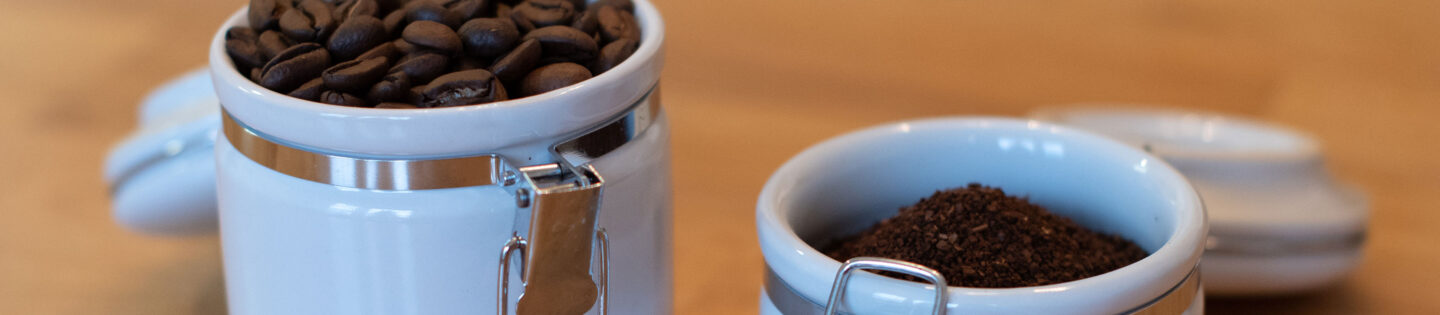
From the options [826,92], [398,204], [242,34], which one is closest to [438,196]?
[398,204]

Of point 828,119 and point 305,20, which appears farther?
point 828,119

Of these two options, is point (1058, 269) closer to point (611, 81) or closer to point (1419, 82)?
point (611, 81)

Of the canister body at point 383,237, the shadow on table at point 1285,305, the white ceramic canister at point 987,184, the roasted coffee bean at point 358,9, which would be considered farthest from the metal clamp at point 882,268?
the shadow on table at point 1285,305

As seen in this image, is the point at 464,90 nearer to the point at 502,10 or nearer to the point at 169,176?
the point at 502,10

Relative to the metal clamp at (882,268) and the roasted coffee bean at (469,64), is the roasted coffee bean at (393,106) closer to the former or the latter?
the roasted coffee bean at (469,64)

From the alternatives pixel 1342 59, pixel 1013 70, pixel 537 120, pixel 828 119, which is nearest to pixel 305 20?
pixel 537 120
